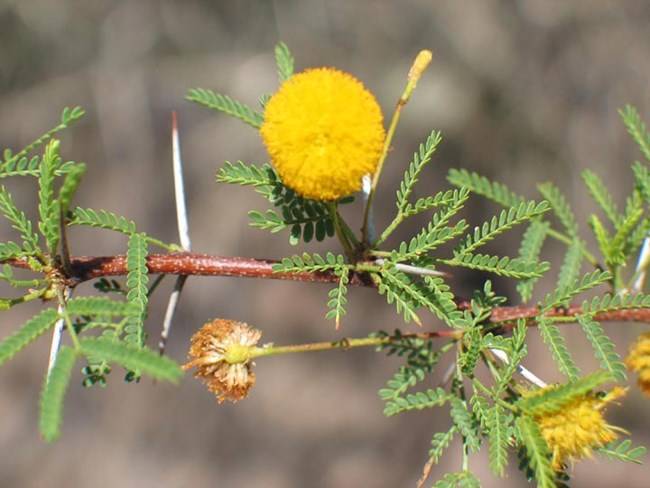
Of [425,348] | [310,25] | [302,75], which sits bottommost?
[425,348]

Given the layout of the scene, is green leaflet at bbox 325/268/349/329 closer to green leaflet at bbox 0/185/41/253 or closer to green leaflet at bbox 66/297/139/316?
green leaflet at bbox 66/297/139/316

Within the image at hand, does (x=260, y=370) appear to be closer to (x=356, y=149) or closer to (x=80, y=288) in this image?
(x=80, y=288)

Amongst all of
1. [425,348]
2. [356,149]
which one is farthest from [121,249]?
[356,149]

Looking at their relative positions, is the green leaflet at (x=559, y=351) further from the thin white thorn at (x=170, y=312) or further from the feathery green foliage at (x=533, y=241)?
the thin white thorn at (x=170, y=312)

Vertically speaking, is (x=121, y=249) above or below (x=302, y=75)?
above

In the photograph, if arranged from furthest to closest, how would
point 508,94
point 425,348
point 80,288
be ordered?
point 508,94 < point 80,288 < point 425,348

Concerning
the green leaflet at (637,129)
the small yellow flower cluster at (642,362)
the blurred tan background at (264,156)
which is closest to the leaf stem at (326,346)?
the small yellow flower cluster at (642,362)

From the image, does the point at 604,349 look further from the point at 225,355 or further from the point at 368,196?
the point at 225,355

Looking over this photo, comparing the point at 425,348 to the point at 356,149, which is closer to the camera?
the point at 356,149
